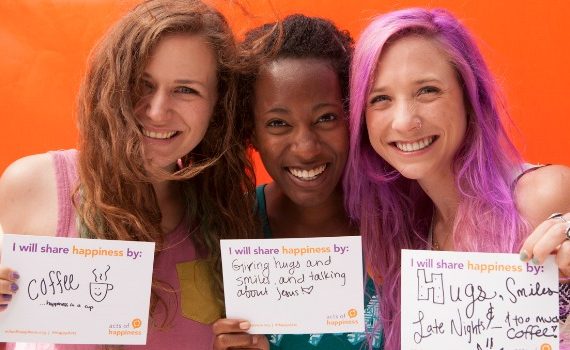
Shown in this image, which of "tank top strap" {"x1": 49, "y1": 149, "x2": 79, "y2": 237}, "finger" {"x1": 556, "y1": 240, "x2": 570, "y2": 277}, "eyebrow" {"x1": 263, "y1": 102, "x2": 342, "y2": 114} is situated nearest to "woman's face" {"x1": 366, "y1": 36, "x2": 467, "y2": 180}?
"eyebrow" {"x1": 263, "y1": 102, "x2": 342, "y2": 114}

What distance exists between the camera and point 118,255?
1449mm

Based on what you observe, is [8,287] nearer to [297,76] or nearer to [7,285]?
[7,285]

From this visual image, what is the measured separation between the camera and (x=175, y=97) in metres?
1.55

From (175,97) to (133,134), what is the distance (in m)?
0.14

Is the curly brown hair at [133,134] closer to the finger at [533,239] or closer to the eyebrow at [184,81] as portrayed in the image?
the eyebrow at [184,81]

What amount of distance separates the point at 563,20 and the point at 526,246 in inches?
40.8

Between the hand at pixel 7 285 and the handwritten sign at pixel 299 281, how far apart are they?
466 mm

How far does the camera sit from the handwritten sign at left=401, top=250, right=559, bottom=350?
131 centimetres

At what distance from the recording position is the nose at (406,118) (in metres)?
1.49

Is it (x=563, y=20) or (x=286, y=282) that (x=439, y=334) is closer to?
(x=286, y=282)

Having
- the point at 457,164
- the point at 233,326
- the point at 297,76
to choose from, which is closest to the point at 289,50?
the point at 297,76

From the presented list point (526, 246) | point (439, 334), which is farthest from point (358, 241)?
point (526, 246)

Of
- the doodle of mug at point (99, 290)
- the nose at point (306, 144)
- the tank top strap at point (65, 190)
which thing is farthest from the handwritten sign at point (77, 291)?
the nose at point (306, 144)

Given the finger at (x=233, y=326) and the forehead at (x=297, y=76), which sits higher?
the forehead at (x=297, y=76)
